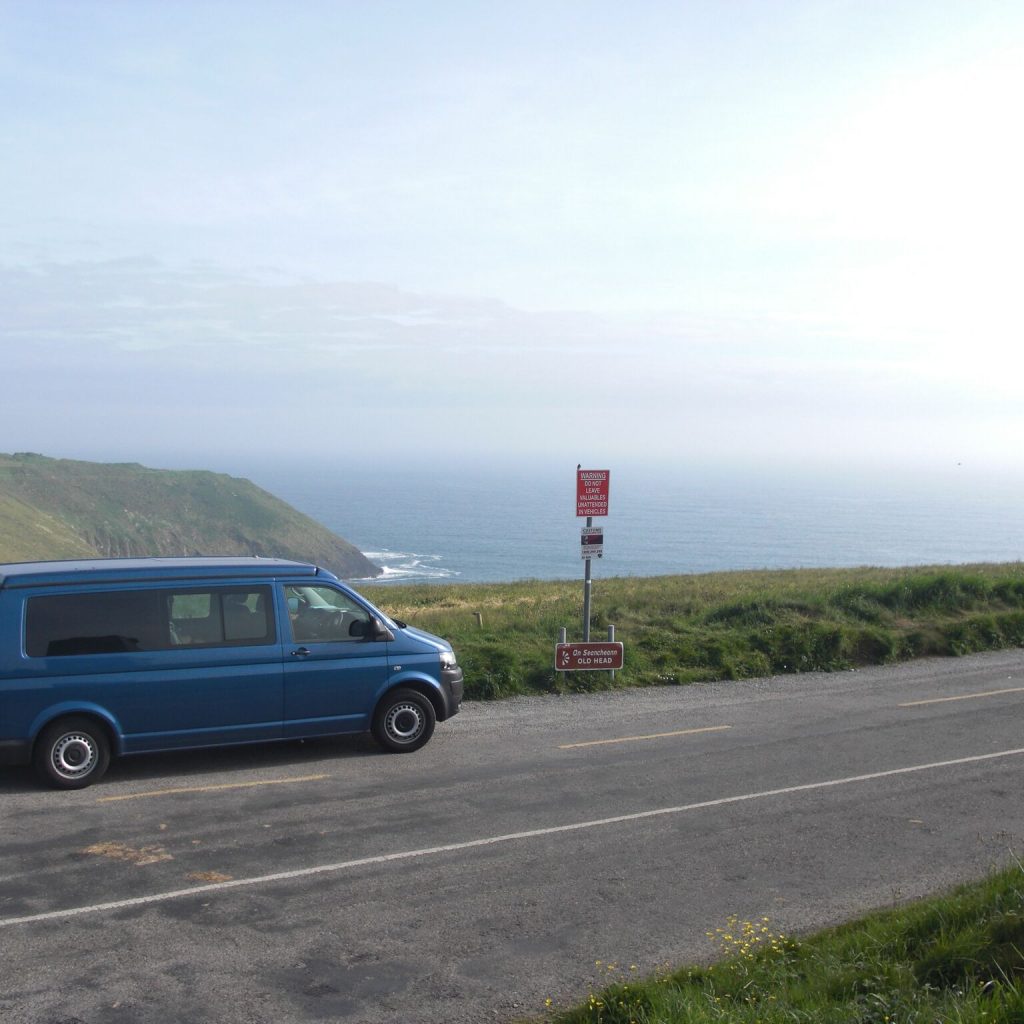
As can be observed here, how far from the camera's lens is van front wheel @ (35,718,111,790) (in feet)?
31.2

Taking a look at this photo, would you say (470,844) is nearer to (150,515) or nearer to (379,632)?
(379,632)

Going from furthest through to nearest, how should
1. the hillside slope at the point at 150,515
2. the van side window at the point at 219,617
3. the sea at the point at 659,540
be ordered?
the sea at the point at 659,540, the hillside slope at the point at 150,515, the van side window at the point at 219,617

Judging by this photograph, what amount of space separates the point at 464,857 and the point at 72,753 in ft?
13.0

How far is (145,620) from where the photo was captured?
10.1 metres

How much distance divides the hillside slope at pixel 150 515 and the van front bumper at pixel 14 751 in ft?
265

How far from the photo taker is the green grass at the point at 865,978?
4762mm

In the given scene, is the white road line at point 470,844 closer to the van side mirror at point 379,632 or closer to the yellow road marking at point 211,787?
the yellow road marking at point 211,787

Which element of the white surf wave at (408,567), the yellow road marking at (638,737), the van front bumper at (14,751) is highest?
the van front bumper at (14,751)

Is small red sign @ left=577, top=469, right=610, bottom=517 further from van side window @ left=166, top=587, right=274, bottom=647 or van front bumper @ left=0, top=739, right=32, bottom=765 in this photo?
van front bumper @ left=0, top=739, right=32, bottom=765

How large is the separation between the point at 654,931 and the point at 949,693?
31.8 feet

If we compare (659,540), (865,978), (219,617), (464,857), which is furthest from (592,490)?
(659,540)

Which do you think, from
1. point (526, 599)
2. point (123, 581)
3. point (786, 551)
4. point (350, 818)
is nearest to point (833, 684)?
point (350, 818)

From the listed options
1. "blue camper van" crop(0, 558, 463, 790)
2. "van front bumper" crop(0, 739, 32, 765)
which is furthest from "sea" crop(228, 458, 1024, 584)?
"van front bumper" crop(0, 739, 32, 765)

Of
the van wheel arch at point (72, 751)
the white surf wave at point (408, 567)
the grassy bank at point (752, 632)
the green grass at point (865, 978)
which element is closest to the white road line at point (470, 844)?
the green grass at point (865, 978)
